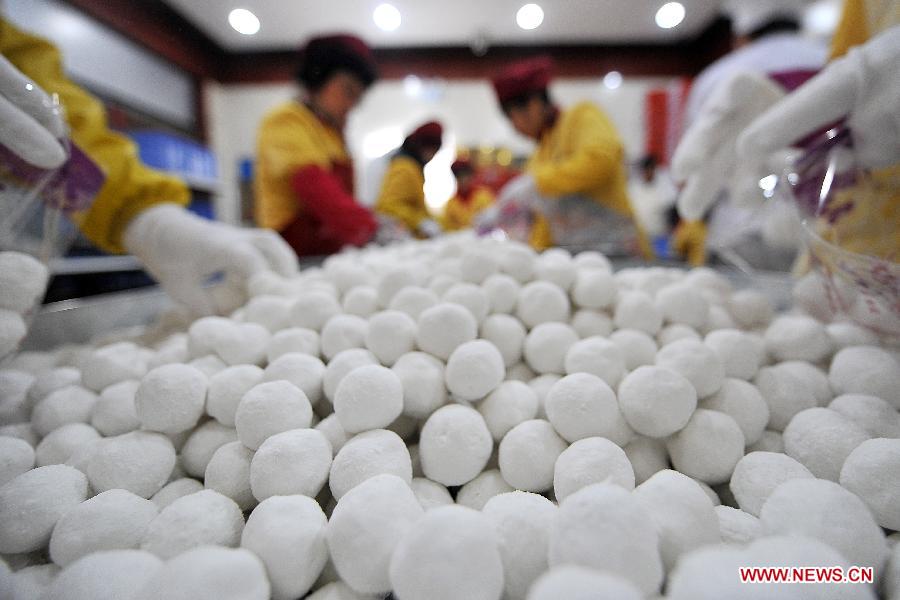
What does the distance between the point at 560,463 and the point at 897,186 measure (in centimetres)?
70

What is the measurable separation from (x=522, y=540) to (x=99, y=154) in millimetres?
1021

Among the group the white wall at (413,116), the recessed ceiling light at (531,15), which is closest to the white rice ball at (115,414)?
the recessed ceiling light at (531,15)

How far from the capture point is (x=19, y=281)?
547 mm

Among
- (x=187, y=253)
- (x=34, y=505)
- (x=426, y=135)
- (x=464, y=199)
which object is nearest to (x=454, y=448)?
(x=34, y=505)

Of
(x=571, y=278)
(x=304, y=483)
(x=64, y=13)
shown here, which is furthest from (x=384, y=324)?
(x=64, y=13)

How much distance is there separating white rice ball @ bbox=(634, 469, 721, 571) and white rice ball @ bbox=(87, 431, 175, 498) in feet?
1.50

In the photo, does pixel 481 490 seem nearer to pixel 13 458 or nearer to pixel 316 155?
pixel 13 458

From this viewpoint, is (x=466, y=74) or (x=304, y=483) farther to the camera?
(x=466, y=74)

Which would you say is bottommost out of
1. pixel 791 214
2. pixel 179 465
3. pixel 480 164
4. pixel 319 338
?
pixel 179 465

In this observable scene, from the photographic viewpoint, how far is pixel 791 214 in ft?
3.06

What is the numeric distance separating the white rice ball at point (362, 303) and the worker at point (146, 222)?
1.04ft

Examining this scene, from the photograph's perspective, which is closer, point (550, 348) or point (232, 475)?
point (232, 475)

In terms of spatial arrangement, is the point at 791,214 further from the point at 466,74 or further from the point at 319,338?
the point at 466,74

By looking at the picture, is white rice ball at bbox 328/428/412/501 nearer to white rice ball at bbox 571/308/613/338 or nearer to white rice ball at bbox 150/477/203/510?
white rice ball at bbox 150/477/203/510
